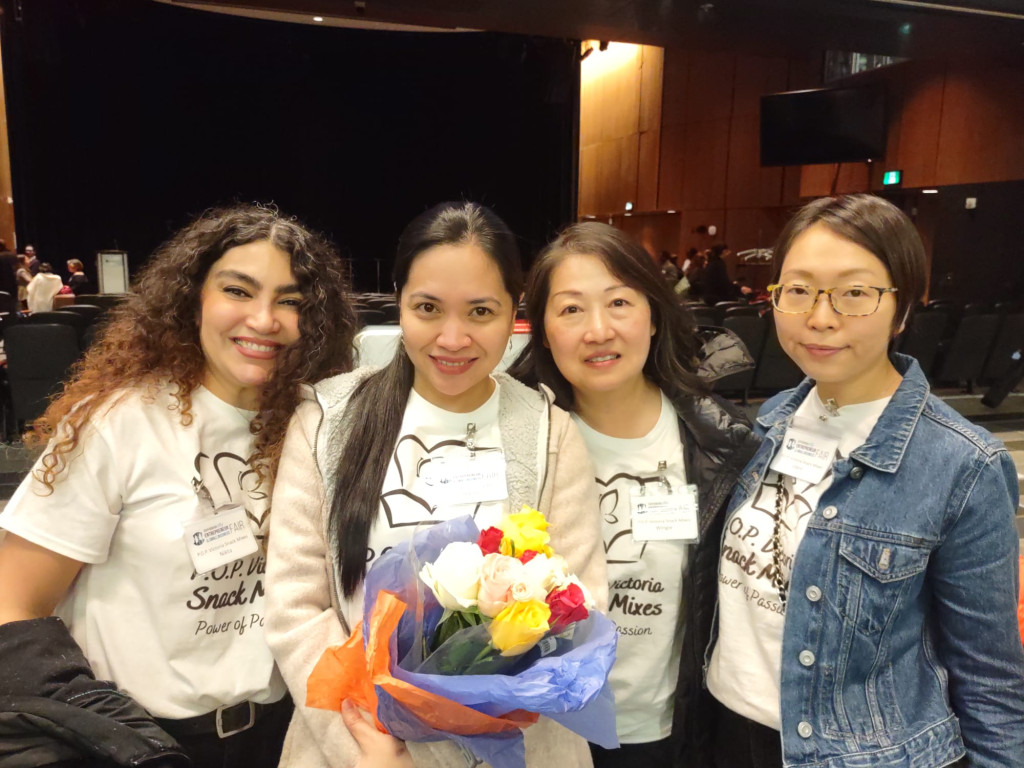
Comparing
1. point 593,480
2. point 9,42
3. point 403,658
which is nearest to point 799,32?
point 593,480

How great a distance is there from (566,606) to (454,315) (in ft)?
1.92

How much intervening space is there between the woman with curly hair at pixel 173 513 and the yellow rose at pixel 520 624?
656mm

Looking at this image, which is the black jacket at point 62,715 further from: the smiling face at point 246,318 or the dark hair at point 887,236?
the dark hair at point 887,236

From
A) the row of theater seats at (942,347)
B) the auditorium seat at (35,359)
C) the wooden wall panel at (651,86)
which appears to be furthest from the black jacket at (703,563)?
the wooden wall panel at (651,86)

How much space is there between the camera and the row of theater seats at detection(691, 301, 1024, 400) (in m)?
6.14

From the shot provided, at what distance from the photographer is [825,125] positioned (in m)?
9.95

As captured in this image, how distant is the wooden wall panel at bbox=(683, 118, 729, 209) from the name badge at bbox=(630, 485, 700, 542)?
12.8m

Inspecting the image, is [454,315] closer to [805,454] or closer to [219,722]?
[805,454]

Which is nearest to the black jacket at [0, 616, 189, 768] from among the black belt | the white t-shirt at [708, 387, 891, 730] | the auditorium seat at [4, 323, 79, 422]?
the black belt

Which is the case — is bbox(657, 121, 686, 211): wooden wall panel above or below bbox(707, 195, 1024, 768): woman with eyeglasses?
above

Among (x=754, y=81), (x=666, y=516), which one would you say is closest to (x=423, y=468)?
(x=666, y=516)

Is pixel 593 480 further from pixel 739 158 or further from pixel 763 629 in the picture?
pixel 739 158

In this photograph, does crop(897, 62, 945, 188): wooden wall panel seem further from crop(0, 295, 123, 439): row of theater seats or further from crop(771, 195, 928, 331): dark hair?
crop(0, 295, 123, 439): row of theater seats

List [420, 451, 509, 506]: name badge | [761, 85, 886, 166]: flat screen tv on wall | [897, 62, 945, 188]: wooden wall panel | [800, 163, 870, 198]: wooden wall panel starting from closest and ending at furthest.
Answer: [420, 451, 509, 506]: name badge → [897, 62, 945, 188]: wooden wall panel → [761, 85, 886, 166]: flat screen tv on wall → [800, 163, 870, 198]: wooden wall panel
